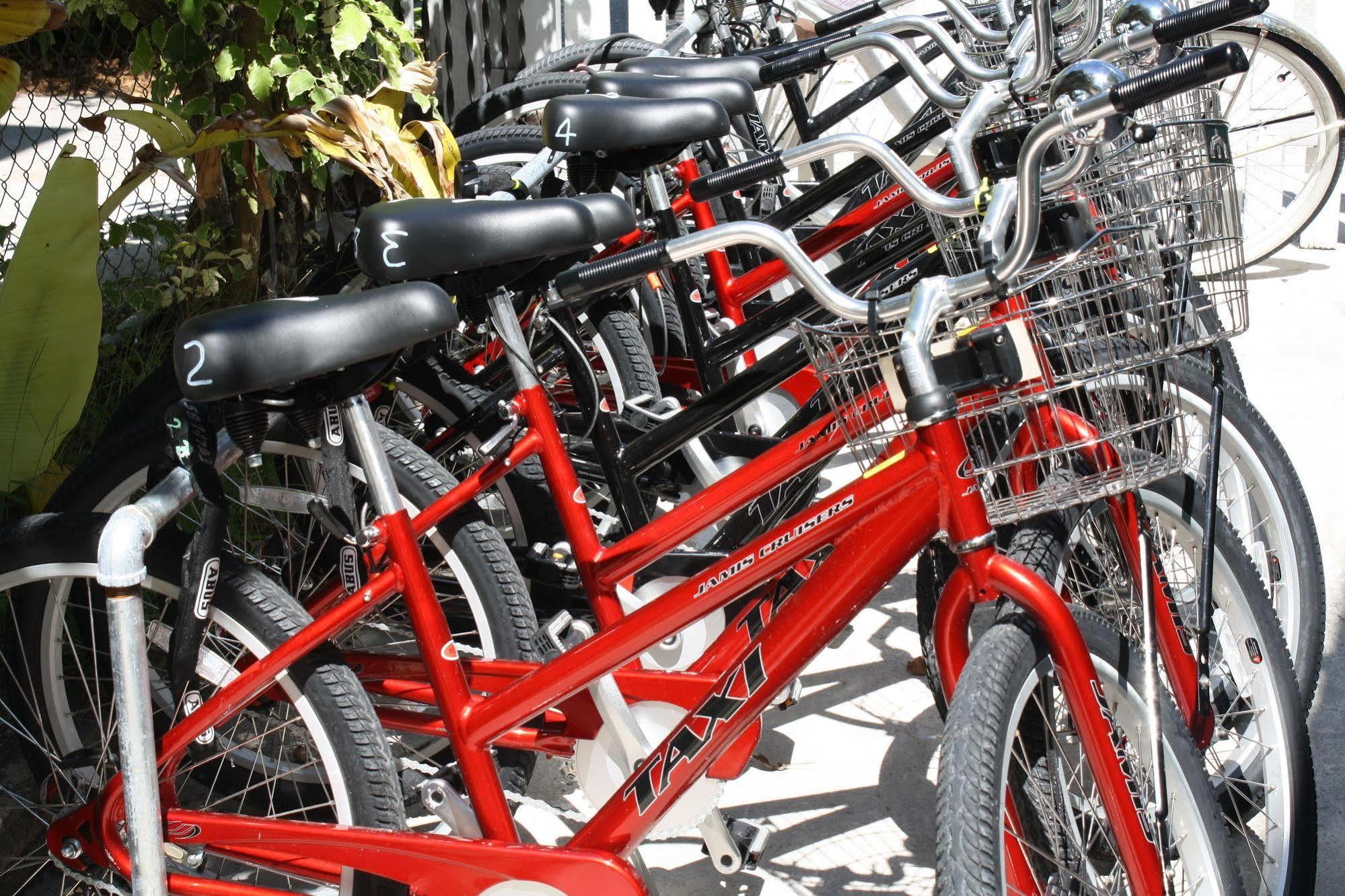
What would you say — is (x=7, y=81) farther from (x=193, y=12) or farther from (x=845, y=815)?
(x=845, y=815)

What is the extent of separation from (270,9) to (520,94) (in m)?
0.94

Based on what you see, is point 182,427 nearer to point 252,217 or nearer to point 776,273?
point 776,273

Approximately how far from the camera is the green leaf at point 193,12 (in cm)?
355

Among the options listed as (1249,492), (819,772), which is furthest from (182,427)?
(1249,492)

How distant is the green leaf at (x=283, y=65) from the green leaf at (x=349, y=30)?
0.43 feet

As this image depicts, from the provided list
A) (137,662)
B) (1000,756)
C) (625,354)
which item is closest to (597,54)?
(625,354)

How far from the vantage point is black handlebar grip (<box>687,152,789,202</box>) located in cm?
248

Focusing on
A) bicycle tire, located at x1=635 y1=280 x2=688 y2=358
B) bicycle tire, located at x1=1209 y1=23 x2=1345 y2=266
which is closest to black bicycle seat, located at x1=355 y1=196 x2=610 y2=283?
bicycle tire, located at x1=635 y1=280 x2=688 y2=358

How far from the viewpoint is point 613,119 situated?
8.91 feet

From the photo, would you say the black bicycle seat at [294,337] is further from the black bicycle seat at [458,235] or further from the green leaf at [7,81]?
the green leaf at [7,81]

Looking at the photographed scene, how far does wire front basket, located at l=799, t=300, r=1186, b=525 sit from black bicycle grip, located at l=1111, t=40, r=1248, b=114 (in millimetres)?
285

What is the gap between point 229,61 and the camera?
3680 millimetres

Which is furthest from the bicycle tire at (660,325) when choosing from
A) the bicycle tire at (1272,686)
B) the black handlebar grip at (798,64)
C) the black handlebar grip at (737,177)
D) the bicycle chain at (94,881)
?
the bicycle chain at (94,881)

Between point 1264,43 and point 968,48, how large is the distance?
10.6ft
